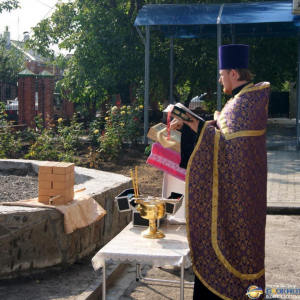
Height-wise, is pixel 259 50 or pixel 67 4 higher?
pixel 67 4

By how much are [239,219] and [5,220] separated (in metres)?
2.09

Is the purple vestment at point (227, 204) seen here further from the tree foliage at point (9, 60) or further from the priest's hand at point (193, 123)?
the tree foliage at point (9, 60)

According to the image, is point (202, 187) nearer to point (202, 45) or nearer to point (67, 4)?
point (202, 45)

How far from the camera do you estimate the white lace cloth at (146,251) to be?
388 centimetres

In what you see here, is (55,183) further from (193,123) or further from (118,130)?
(118,130)

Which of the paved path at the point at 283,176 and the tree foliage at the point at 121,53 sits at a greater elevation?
the tree foliage at the point at 121,53

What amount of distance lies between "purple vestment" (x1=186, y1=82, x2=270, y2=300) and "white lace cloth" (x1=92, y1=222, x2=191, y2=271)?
0.48 feet

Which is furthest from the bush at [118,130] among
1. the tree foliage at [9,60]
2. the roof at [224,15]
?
the tree foliage at [9,60]

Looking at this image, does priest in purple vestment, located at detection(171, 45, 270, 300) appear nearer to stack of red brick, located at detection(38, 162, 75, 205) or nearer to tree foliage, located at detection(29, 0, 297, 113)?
stack of red brick, located at detection(38, 162, 75, 205)

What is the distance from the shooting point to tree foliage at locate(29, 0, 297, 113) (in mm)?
17250

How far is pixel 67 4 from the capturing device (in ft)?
64.0

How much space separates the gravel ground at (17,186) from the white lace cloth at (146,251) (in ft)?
7.57

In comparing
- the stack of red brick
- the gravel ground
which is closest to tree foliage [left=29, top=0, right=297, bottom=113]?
the gravel ground

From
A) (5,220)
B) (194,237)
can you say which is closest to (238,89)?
(194,237)
